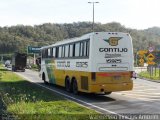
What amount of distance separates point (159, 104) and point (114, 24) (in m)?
130

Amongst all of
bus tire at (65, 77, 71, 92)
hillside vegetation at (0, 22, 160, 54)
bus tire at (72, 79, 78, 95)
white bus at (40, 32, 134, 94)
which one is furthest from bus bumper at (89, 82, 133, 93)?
hillside vegetation at (0, 22, 160, 54)

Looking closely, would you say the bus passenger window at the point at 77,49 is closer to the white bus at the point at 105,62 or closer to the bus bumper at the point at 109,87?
the white bus at the point at 105,62

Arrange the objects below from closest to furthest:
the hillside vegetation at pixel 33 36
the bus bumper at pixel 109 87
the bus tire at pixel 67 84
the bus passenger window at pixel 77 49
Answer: the bus bumper at pixel 109 87, the bus passenger window at pixel 77 49, the bus tire at pixel 67 84, the hillside vegetation at pixel 33 36

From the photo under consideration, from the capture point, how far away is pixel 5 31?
16662 cm

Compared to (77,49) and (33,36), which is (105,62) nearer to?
(77,49)

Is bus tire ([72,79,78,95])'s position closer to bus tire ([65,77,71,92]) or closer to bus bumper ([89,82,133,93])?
bus tire ([65,77,71,92])

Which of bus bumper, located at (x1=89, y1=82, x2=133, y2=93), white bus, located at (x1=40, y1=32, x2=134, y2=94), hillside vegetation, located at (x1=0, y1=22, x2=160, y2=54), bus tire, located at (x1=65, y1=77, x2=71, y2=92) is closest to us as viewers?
bus bumper, located at (x1=89, y1=82, x2=133, y2=93)

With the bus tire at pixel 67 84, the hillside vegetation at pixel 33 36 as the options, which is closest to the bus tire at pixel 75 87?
the bus tire at pixel 67 84

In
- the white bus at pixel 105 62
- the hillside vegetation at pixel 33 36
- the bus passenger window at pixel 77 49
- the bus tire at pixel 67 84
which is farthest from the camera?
the hillside vegetation at pixel 33 36

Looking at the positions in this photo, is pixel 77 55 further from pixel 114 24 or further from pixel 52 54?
pixel 114 24

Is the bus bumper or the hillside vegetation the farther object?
the hillside vegetation

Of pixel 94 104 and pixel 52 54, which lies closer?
pixel 94 104

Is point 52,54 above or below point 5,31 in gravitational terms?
below

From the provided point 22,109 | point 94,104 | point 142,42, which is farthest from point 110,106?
point 142,42
